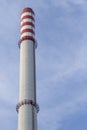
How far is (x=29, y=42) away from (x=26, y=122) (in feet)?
45.5

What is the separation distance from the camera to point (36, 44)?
199 feet

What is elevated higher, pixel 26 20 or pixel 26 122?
pixel 26 20

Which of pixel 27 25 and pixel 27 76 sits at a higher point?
pixel 27 25

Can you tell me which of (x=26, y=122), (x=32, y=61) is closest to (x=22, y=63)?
(x=32, y=61)

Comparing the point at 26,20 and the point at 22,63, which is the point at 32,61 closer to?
the point at 22,63

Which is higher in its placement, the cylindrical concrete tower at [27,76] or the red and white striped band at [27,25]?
the red and white striped band at [27,25]

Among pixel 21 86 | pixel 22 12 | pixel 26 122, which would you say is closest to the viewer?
pixel 26 122

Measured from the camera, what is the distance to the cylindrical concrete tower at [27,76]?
168 feet

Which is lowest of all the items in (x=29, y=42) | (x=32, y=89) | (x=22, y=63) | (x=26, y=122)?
(x=26, y=122)

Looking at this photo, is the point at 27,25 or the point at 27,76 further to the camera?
the point at 27,25

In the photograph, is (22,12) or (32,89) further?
(22,12)

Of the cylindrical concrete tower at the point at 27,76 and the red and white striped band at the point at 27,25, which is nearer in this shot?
the cylindrical concrete tower at the point at 27,76

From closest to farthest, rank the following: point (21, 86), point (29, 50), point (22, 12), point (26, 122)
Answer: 1. point (26, 122)
2. point (21, 86)
3. point (29, 50)
4. point (22, 12)

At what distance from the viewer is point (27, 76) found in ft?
181
